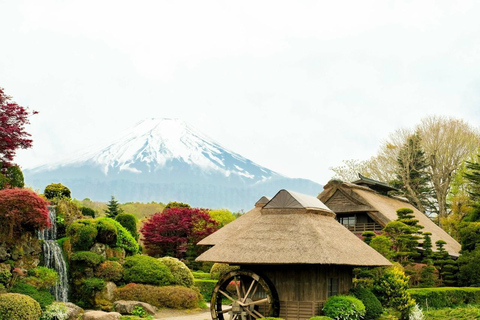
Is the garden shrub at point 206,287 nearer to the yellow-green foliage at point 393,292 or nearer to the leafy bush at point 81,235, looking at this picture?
the leafy bush at point 81,235

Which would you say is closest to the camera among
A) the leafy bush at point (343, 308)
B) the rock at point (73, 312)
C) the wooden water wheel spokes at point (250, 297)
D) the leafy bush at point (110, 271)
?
the leafy bush at point (343, 308)

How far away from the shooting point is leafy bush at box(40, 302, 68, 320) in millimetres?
21531

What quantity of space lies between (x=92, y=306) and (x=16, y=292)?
4209 millimetres

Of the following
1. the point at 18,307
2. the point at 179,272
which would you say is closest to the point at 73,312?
the point at 18,307

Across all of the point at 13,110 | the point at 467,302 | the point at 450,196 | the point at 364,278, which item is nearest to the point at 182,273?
the point at 364,278

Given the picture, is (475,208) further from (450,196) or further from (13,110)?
(13,110)

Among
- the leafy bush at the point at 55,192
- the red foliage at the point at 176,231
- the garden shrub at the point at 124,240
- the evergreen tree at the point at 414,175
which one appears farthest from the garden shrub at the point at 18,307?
the evergreen tree at the point at 414,175

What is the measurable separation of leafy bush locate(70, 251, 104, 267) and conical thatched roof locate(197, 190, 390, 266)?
715cm

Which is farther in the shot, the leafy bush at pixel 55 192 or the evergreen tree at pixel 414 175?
the evergreen tree at pixel 414 175

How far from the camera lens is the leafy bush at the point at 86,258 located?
84.4ft

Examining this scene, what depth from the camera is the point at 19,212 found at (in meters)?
23.5

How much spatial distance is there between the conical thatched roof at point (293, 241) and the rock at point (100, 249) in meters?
7.92

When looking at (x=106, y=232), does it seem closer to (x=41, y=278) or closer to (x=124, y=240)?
(x=124, y=240)

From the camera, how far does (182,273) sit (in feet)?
96.5
